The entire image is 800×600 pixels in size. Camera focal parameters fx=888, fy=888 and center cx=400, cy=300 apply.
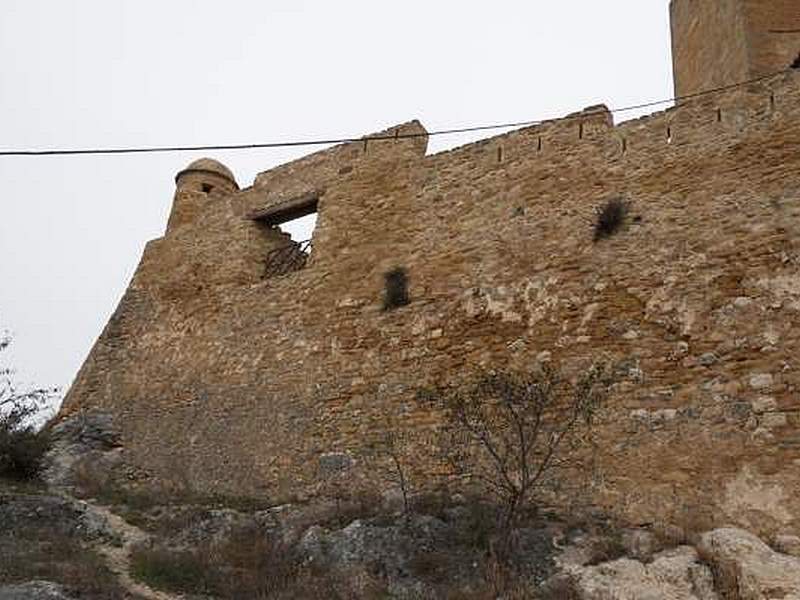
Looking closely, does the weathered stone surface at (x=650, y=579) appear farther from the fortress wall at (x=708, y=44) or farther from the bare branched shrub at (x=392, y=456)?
Result: the fortress wall at (x=708, y=44)

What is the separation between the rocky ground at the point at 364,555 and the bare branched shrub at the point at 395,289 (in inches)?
103

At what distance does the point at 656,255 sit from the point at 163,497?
21.4ft

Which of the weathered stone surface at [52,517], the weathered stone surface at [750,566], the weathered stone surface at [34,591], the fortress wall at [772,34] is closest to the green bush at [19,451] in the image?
the weathered stone surface at [52,517]

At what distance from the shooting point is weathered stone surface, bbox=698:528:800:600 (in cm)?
642

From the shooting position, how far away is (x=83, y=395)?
46.1 ft

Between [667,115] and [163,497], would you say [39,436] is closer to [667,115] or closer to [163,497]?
[163,497]

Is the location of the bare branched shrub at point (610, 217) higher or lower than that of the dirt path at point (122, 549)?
higher

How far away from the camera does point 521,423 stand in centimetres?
830

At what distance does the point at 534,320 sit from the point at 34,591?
5533 mm

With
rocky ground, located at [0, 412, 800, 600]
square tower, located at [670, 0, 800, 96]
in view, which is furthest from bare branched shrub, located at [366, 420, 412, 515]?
square tower, located at [670, 0, 800, 96]

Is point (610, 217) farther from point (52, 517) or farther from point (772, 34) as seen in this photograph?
point (52, 517)

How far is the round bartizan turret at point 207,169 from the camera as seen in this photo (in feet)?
53.0

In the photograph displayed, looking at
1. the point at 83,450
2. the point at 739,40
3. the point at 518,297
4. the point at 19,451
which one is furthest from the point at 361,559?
the point at 739,40

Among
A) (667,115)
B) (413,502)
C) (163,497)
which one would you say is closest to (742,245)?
(667,115)
